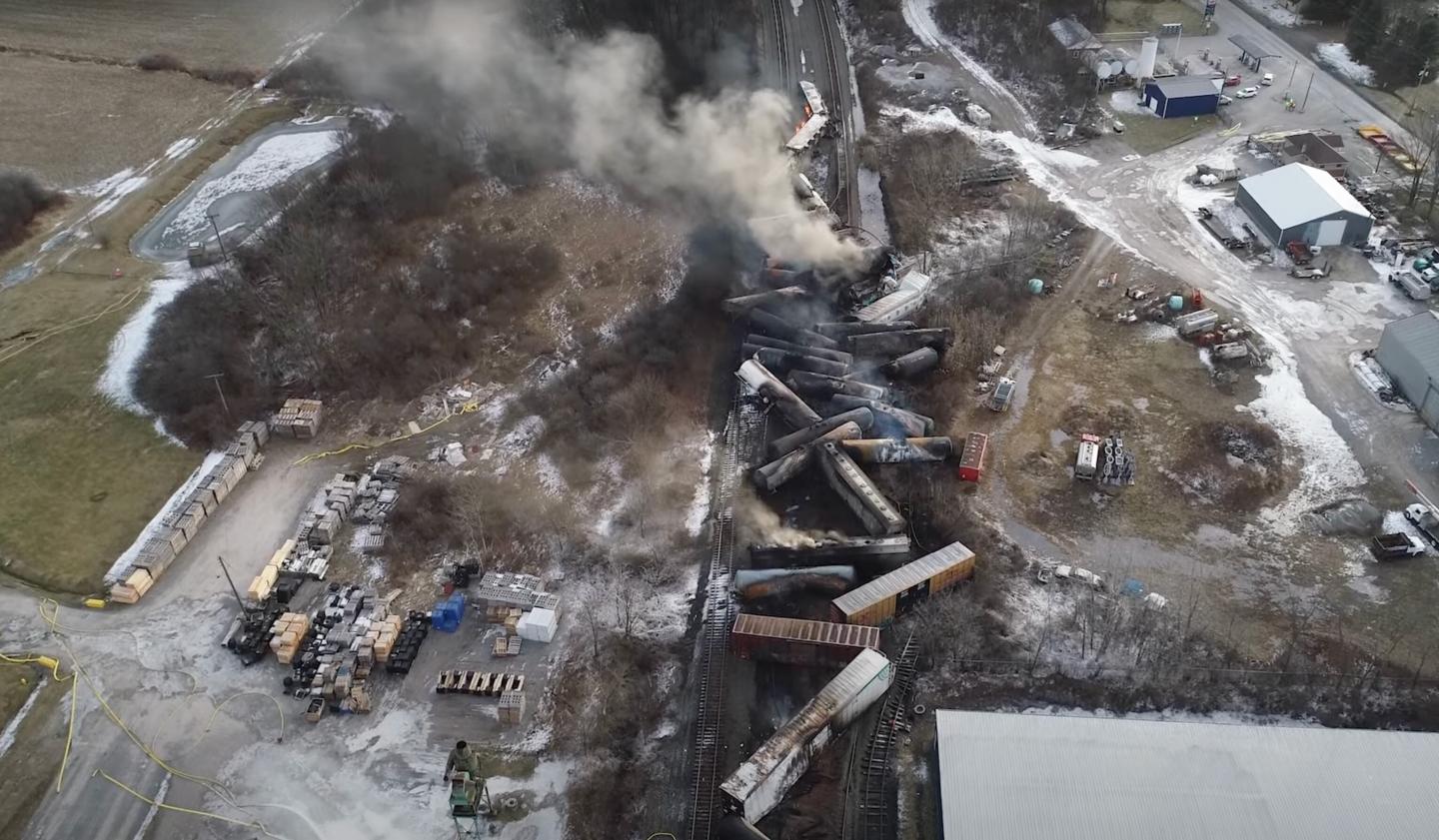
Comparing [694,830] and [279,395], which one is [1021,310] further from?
[279,395]

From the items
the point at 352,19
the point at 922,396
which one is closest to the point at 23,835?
the point at 922,396

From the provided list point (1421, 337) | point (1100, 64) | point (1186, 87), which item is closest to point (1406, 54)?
point (1186, 87)

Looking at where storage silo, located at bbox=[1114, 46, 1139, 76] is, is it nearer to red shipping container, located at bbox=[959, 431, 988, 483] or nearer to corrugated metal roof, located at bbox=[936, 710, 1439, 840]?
red shipping container, located at bbox=[959, 431, 988, 483]

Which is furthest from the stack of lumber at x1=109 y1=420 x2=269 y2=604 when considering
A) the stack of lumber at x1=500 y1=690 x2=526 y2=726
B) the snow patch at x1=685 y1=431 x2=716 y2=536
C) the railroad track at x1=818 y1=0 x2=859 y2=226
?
the railroad track at x1=818 y1=0 x2=859 y2=226

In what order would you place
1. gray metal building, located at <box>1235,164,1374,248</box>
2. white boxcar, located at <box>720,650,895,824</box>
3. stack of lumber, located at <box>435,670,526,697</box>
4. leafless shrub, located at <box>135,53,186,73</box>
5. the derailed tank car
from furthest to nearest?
leafless shrub, located at <box>135,53,186,73</box>
gray metal building, located at <box>1235,164,1374,248</box>
the derailed tank car
stack of lumber, located at <box>435,670,526,697</box>
white boxcar, located at <box>720,650,895,824</box>

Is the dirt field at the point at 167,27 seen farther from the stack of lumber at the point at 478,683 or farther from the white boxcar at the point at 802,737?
the white boxcar at the point at 802,737

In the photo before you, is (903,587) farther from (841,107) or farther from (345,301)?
(841,107)
